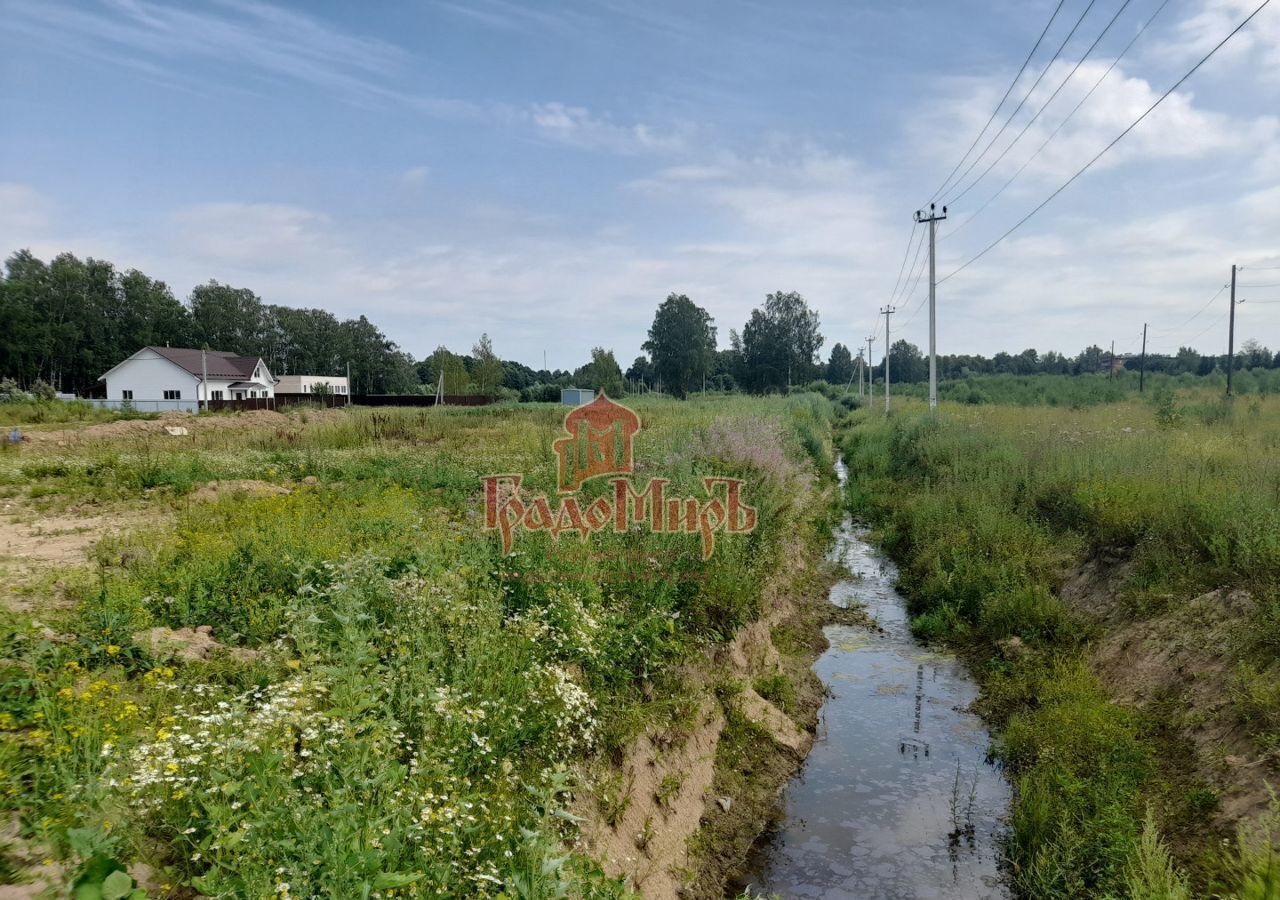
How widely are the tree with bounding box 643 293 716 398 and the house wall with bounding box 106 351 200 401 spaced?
40.1 meters

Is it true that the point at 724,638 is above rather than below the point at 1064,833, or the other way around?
above

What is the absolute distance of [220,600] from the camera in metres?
5.20

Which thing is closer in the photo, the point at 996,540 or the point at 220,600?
the point at 220,600

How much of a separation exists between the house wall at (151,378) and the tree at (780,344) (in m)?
56.5

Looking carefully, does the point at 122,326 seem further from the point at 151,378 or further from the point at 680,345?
the point at 680,345

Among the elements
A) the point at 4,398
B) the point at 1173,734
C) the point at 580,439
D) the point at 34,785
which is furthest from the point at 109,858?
the point at 4,398

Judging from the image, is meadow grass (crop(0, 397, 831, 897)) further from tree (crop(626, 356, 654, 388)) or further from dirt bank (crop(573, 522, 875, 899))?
tree (crop(626, 356, 654, 388))

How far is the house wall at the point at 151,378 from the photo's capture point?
147 feet

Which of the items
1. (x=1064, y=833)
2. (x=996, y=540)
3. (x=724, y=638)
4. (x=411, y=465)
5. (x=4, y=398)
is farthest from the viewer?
(x=4, y=398)

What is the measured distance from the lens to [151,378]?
4512 centimetres

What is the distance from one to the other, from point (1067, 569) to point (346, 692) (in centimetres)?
976

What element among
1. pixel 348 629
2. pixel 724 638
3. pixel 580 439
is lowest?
pixel 724 638

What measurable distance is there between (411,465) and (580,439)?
3783 millimetres

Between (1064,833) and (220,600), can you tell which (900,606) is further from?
(220,600)
